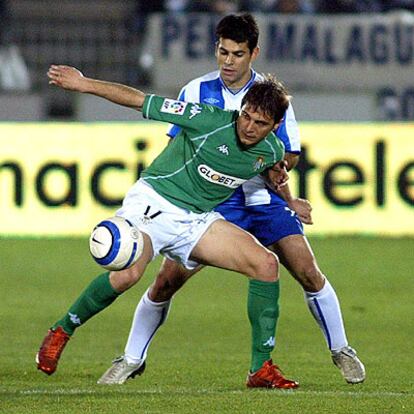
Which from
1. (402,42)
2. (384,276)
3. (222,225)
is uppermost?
(402,42)

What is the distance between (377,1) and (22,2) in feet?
15.5

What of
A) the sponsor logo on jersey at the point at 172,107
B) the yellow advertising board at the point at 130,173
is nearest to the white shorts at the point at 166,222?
the sponsor logo on jersey at the point at 172,107

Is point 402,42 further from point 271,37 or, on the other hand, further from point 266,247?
point 266,247

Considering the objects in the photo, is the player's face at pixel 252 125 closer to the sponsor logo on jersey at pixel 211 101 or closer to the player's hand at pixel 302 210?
the sponsor logo on jersey at pixel 211 101

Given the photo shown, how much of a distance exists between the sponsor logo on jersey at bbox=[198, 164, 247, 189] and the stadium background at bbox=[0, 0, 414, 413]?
2.13 meters

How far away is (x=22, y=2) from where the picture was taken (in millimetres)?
20141

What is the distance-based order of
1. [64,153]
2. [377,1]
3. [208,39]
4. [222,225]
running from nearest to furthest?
[222,225] < [64,153] < [208,39] < [377,1]

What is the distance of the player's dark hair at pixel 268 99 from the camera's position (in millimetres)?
7172

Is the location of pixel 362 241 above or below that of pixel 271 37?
below

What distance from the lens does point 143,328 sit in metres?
7.95

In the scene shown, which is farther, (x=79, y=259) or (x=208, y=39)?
(x=208, y=39)

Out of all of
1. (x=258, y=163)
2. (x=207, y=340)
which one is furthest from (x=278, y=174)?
(x=207, y=340)

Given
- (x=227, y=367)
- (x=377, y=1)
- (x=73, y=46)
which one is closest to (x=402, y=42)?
(x=377, y=1)

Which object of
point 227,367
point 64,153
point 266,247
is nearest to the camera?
point 266,247
